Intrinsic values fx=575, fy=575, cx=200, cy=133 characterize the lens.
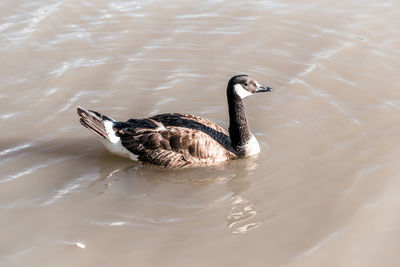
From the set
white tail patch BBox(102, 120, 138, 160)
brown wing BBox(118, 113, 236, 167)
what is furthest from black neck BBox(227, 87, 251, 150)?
white tail patch BBox(102, 120, 138, 160)

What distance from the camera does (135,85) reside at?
11.6m

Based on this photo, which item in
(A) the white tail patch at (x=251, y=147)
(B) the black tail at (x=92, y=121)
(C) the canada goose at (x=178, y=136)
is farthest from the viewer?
(A) the white tail patch at (x=251, y=147)

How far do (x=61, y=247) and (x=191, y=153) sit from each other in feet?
9.40

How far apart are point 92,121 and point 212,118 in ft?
8.25

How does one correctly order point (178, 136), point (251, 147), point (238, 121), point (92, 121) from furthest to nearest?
point (238, 121) < point (251, 147) < point (178, 136) < point (92, 121)

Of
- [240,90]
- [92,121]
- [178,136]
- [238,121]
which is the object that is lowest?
[178,136]

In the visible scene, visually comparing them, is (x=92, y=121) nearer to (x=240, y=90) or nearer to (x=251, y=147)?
(x=240, y=90)

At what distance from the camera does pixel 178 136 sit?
375 inches

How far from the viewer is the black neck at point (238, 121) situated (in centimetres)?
965

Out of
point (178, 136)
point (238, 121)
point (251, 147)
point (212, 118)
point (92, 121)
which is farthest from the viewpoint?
point (212, 118)

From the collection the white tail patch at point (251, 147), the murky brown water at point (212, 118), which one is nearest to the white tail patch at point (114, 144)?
the murky brown water at point (212, 118)

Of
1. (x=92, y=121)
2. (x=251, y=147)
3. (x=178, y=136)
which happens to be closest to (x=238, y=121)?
(x=251, y=147)

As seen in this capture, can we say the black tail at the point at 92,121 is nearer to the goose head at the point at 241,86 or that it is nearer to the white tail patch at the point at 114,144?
the white tail patch at the point at 114,144

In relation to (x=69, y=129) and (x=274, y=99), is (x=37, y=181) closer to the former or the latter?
(x=69, y=129)
